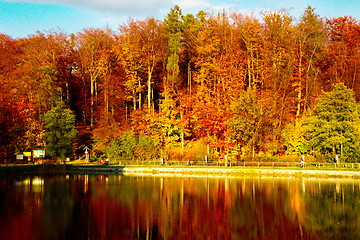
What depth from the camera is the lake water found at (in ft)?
75.2

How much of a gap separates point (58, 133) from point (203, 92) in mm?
23999

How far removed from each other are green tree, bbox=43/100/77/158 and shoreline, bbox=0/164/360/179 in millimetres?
3570

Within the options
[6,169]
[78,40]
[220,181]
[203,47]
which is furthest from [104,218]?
[78,40]

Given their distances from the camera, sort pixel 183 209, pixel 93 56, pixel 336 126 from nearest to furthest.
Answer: pixel 183 209 < pixel 336 126 < pixel 93 56

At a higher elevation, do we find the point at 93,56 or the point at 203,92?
A: the point at 93,56

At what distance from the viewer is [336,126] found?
2016 inches

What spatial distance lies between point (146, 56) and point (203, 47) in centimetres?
1019

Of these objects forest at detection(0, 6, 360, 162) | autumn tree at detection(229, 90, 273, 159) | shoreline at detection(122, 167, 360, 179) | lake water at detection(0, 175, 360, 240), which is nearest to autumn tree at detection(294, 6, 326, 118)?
forest at detection(0, 6, 360, 162)

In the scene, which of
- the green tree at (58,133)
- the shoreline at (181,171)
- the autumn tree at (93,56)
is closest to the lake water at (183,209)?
the shoreline at (181,171)

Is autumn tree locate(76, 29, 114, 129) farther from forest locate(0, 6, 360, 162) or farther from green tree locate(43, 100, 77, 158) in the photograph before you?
green tree locate(43, 100, 77, 158)

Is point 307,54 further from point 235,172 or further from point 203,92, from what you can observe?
point 235,172

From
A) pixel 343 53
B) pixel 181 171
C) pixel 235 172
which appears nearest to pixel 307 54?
pixel 343 53

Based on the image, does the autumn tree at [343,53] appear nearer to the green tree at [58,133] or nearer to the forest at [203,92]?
the forest at [203,92]

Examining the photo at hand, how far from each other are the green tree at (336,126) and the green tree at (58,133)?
35.9m
